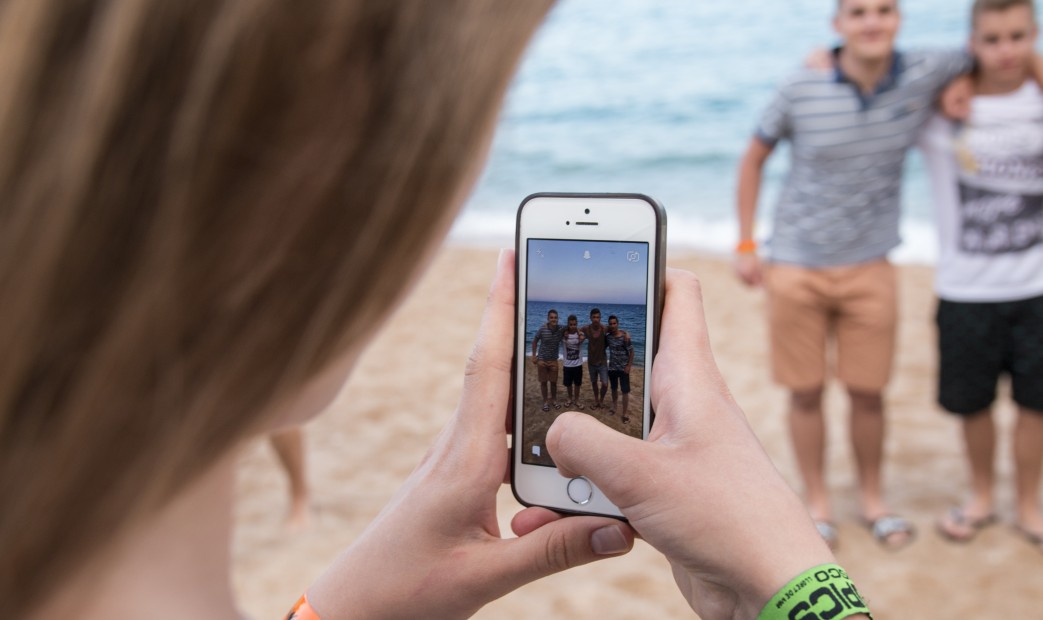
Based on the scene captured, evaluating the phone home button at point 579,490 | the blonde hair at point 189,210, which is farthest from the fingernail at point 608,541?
the blonde hair at point 189,210

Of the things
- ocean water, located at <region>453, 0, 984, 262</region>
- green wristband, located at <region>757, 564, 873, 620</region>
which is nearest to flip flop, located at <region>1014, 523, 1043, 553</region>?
green wristband, located at <region>757, 564, 873, 620</region>

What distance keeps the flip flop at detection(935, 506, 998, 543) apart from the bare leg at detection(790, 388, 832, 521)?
0.34 m

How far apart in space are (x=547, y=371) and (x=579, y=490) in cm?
16

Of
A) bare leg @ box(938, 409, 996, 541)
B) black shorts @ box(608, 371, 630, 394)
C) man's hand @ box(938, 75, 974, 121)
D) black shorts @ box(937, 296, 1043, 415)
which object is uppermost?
man's hand @ box(938, 75, 974, 121)

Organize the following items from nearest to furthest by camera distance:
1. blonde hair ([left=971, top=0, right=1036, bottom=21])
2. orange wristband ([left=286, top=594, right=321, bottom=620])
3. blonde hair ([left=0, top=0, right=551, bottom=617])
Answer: blonde hair ([left=0, top=0, right=551, bottom=617])
orange wristband ([left=286, top=594, right=321, bottom=620])
blonde hair ([left=971, top=0, right=1036, bottom=21])

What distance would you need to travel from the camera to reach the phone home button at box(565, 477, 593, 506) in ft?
3.79

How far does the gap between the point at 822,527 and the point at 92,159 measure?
2758 mm

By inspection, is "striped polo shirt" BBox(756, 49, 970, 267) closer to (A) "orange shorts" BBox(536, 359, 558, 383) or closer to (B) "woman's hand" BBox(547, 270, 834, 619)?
(A) "orange shorts" BBox(536, 359, 558, 383)

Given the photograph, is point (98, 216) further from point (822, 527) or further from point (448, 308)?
point (448, 308)

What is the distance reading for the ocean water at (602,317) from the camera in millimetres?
1156

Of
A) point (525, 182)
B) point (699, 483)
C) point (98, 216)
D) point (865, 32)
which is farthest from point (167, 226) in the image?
point (525, 182)

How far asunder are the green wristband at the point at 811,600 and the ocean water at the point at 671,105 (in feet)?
20.2

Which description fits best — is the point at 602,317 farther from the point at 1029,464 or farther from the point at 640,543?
the point at 1029,464

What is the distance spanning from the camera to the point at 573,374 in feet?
3.91
